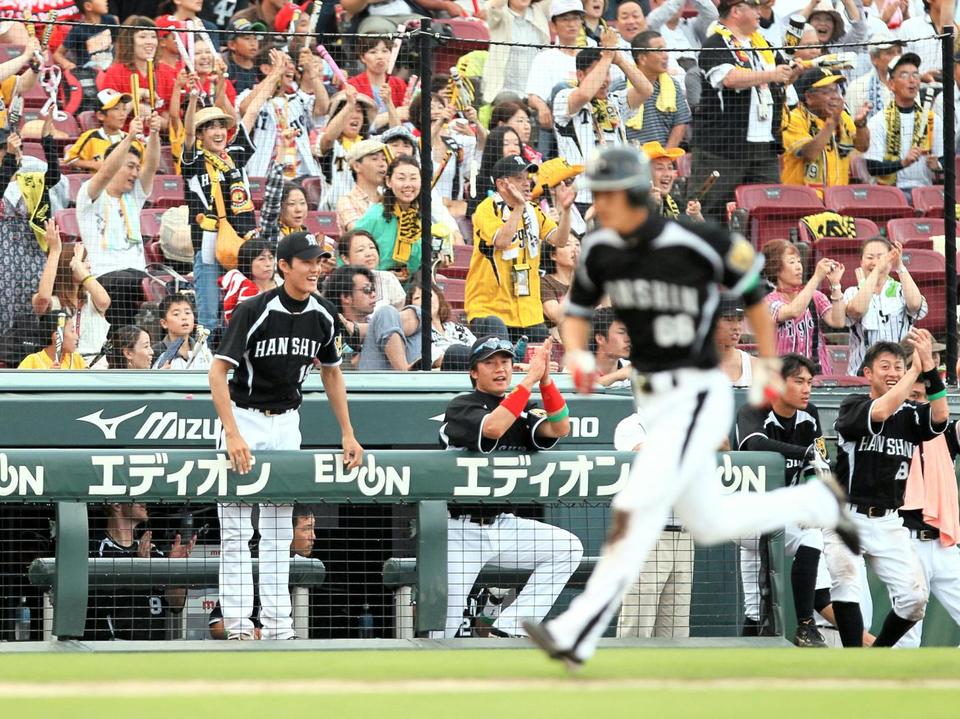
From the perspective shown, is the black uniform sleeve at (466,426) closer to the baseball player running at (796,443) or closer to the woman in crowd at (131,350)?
the baseball player running at (796,443)

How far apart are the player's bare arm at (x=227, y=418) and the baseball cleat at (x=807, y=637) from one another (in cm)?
319

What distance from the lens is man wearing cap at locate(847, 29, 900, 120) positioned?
12.1 m

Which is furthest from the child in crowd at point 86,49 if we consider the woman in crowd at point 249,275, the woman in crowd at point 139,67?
the woman in crowd at point 249,275

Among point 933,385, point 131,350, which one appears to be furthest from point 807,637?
point 131,350

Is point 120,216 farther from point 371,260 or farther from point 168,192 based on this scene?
point 371,260

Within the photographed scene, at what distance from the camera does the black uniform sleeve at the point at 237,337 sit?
718 centimetres

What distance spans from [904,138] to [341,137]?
5139mm

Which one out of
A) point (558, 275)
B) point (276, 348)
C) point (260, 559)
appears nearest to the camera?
point (260, 559)

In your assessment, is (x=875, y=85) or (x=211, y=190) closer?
(x=211, y=190)

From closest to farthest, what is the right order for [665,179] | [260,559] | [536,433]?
1. [260,559]
2. [536,433]
3. [665,179]

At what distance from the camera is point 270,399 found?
24.3 ft

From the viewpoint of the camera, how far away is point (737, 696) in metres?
4.85

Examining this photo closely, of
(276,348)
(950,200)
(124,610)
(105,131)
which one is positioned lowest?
(124,610)

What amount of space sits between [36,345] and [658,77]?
5102 mm
